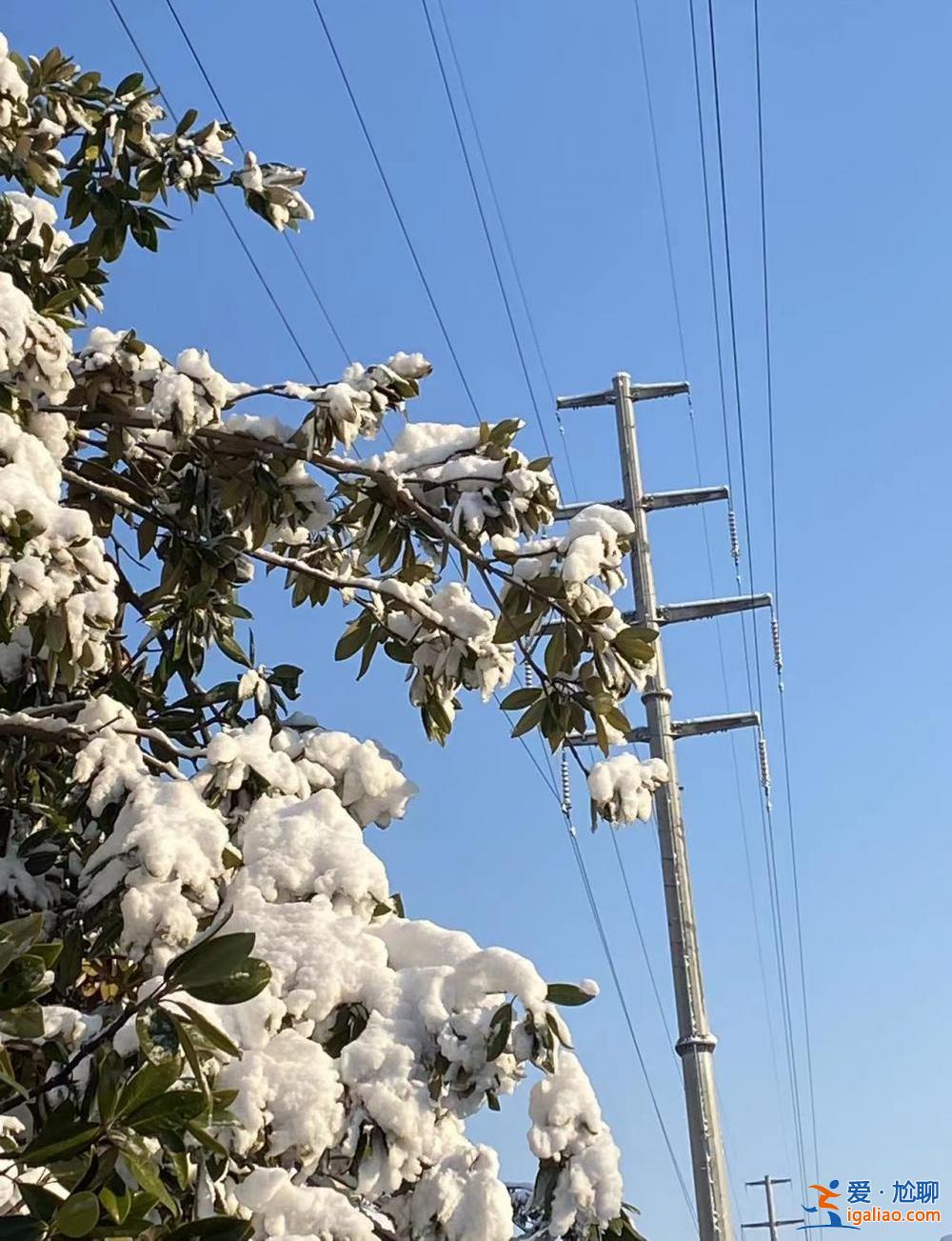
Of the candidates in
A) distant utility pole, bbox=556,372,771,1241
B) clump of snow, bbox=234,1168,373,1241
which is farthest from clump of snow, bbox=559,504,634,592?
distant utility pole, bbox=556,372,771,1241

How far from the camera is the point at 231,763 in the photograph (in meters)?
3.12

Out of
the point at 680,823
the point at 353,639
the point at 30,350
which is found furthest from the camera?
the point at 680,823

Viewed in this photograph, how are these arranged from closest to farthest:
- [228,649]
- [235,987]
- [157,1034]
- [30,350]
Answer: [235,987]
[157,1034]
[30,350]
[228,649]

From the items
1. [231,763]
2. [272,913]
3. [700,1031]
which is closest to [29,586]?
[231,763]

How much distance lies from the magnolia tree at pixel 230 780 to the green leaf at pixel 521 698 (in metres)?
0.01

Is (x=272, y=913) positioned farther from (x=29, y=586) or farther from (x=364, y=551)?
(x=364, y=551)

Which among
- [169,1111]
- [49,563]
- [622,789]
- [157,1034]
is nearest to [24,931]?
[157,1034]

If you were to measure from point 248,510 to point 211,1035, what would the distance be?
1.93 m

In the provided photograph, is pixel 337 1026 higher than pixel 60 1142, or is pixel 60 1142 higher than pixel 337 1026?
pixel 337 1026

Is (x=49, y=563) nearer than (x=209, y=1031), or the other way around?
(x=209, y=1031)

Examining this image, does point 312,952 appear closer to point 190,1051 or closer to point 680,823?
point 190,1051

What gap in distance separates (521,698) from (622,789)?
37 centimetres

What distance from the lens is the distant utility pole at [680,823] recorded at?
853 centimetres

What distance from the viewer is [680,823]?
374 inches
